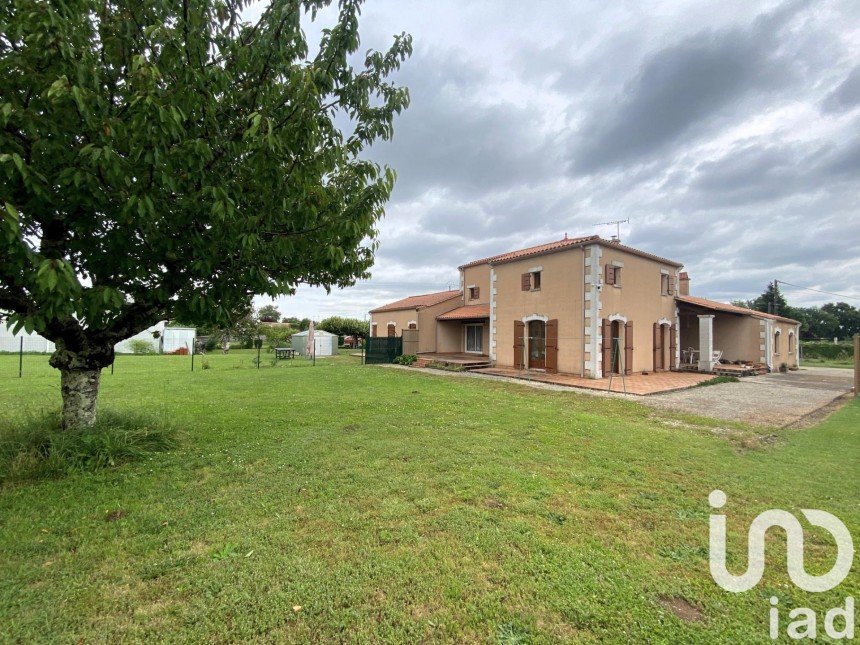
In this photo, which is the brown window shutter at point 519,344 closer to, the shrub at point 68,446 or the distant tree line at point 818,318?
the shrub at point 68,446

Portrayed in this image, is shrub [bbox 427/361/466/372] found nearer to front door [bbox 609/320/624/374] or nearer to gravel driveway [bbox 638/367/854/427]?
front door [bbox 609/320/624/374]

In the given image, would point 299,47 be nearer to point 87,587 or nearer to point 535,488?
point 87,587

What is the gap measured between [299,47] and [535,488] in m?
5.54

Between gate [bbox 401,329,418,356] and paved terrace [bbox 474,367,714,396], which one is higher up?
gate [bbox 401,329,418,356]

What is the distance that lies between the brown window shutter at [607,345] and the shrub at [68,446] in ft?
44.5

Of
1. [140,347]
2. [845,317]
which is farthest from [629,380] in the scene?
[845,317]

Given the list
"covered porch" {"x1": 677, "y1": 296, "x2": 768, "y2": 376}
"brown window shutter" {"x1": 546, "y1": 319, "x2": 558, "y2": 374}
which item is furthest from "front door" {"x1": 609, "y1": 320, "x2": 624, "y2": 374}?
"covered porch" {"x1": 677, "y1": 296, "x2": 768, "y2": 376}

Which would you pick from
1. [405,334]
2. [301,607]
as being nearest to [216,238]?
[301,607]

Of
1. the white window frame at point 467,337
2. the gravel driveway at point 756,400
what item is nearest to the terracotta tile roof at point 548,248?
the white window frame at point 467,337

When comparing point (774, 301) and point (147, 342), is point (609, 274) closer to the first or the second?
point (147, 342)

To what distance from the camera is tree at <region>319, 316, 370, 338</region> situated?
1469 inches

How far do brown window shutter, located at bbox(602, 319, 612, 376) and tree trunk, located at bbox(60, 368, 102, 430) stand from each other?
1431 centimetres

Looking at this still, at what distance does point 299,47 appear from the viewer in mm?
4316

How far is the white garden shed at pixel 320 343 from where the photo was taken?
26531 millimetres
